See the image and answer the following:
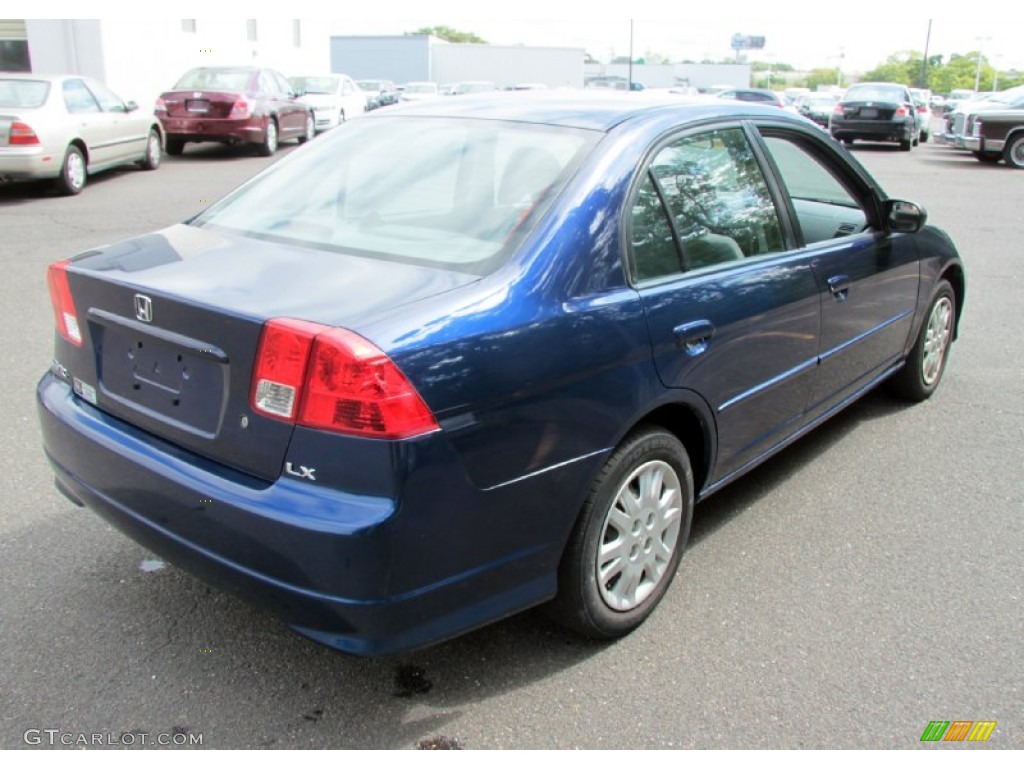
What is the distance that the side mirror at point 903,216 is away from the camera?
172 inches

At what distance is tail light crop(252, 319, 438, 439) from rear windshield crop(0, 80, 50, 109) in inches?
435

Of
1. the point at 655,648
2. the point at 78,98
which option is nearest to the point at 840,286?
the point at 655,648

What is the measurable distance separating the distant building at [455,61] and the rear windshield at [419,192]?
61.0m

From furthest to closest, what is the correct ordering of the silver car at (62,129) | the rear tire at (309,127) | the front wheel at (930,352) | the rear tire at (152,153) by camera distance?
1. the rear tire at (309,127)
2. the rear tire at (152,153)
3. the silver car at (62,129)
4. the front wheel at (930,352)

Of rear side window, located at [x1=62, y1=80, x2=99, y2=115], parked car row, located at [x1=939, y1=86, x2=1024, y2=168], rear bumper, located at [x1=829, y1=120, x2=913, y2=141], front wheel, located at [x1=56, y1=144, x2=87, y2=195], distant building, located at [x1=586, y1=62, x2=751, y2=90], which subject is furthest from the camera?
distant building, located at [x1=586, y1=62, x2=751, y2=90]

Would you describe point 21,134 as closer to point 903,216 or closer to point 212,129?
point 212,129

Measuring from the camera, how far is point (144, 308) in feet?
8.68

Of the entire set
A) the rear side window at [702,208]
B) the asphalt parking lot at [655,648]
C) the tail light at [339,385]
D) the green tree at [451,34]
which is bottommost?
the asphalt parking lot at [655,648]

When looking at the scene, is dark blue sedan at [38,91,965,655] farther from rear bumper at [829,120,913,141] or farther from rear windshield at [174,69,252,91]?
rear bumper at [829,120,913,141]

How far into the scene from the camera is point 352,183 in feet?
10.8

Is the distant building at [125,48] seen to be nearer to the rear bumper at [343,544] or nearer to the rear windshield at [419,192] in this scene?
the rear windshield at [419,192]

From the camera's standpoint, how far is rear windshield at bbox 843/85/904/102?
23.9 meters

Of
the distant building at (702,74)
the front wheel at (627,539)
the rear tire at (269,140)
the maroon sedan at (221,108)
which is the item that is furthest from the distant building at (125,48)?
the distant building at (702,74)

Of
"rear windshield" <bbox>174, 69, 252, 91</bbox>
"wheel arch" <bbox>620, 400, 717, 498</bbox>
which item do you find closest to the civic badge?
"wheel arch" <bbox>620, 400, 717, 498</bbox>
